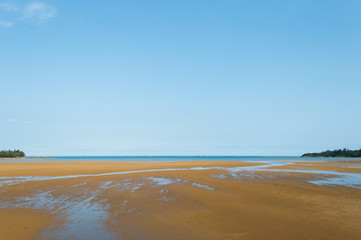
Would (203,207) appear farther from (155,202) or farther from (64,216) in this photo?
(64,216)

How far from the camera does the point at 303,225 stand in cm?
820

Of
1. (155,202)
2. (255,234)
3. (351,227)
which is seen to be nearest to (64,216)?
(155,202)

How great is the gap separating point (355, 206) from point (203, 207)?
6.79 meters

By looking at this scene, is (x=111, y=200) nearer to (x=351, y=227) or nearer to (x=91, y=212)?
(x=91, y=212)

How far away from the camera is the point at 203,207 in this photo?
36.0 feet

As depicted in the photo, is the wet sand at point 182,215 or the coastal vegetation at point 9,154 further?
the coastal vegetation at point 9,154

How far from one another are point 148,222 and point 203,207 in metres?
3.18

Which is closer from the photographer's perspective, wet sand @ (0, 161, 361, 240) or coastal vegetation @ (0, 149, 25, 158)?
wet sand @ (0, 161, 361, 240)

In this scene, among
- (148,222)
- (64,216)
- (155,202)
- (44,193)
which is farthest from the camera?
(44,193)

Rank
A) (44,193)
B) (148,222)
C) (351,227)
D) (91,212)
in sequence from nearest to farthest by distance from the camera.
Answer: (351,227) < (148,222) < (91,212) < (44,193)

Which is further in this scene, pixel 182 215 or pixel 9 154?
pixel 9 154

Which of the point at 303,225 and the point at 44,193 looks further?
the point at 44,193

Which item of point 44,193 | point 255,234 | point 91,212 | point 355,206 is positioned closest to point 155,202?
point 91,212

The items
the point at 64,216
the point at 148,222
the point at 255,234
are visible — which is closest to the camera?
the point at 255,234
